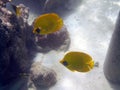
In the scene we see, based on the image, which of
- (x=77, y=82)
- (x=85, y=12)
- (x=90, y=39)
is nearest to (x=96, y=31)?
(x=90, y=39)

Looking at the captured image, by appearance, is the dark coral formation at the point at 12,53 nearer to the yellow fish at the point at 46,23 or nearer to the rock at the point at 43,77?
the rock at the point at 43,77

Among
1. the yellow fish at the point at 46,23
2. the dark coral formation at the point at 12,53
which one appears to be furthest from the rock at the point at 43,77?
the yellow fish at the point at 46,23

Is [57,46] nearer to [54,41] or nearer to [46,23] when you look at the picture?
[54,41]

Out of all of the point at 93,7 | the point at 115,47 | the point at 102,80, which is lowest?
the point at 102,80

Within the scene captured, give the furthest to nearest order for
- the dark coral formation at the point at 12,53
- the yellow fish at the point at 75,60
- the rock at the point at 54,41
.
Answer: the rock at the point at 54,41
the dark coral formation at the point at 12,53
the yellow fish at the point at 75,60

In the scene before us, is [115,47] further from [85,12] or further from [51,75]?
[85,12]

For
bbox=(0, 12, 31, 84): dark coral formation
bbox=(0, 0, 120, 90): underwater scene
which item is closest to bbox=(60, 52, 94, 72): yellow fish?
bbox=(0, 0, 120, 90): underwater scene

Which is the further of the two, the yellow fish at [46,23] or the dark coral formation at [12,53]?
the dark coral formation at [12,53]

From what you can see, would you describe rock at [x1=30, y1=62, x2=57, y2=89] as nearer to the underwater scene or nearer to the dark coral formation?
the underwater scene
